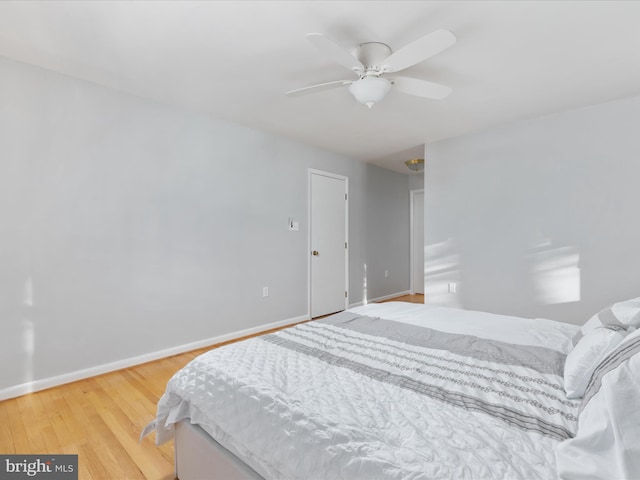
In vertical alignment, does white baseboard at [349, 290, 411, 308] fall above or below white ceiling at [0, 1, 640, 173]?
below

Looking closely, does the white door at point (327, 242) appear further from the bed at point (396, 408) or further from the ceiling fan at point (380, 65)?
the bed at point (396, 408)

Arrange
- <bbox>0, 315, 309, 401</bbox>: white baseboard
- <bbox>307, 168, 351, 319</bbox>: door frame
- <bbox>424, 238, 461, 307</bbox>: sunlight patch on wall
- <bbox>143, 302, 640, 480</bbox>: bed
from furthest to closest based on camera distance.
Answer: <bbox>307, 168, 351, 319</bbox>: door frame → <bbox>424, 238, 461, 307</bbox>: sunlight patch on wall → <bbox>0, 315, 309, 401</bbox>: white baseboard → <bbox>143, 302, 640, 480</bbox>: bed

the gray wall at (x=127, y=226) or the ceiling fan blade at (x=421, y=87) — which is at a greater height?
the ceiling fan blade at (x=421, y=87)

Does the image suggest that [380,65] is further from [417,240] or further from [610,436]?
[417,240]

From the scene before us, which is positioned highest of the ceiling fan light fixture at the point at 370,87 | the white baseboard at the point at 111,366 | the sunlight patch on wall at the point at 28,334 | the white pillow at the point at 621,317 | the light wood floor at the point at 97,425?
the ceiling fan light fixture at the point at 370,87

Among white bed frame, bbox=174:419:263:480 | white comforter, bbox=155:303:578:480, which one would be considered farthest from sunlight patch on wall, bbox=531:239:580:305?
white bed frame, bbox=174:419:263:480

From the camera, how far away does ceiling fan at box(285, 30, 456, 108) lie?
1.69 metres

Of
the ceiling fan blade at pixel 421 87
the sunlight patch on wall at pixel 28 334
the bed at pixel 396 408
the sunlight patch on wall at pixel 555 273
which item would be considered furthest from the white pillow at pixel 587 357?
the sunlight patch on wall at pixel 28 334

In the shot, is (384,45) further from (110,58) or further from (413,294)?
(413,294)

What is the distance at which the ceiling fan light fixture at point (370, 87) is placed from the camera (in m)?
2.06

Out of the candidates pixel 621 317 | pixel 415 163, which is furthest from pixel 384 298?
pixel 621 317

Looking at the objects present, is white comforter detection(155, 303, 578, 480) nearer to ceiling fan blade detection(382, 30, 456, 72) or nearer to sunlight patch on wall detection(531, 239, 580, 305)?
ceiling fan blade detection(382, 30, 456, 72)

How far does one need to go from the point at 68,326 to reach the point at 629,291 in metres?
4.65

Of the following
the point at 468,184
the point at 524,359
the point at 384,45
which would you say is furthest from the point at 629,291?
the point at 384,45
